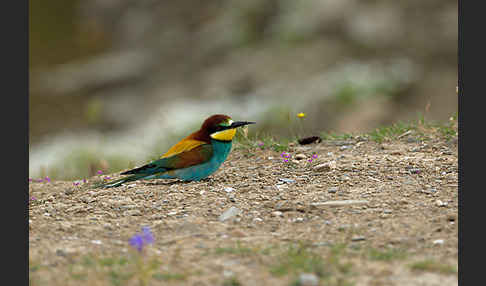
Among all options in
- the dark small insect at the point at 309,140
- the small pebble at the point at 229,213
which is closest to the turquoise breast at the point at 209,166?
the small pebble at the point at 229,213

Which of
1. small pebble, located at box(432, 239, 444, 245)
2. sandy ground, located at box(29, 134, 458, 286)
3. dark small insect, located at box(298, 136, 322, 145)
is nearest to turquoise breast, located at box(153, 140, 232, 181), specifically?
sandy ground, located at box(29, 134, 458, 286)

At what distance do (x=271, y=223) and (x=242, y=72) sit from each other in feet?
34.9

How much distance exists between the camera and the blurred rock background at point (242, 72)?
33.8 feet

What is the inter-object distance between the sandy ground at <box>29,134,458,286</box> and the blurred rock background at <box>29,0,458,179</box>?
8.78ft

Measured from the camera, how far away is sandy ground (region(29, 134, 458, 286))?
260cm

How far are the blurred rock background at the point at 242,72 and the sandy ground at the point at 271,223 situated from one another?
2.68m

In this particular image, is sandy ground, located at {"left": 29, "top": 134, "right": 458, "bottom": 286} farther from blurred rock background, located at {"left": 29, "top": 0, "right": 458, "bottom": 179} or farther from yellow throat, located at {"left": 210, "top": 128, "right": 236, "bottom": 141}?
blurred rock background, located at {"left": 29, "top": 0, "right": 458, "bottom": 179}

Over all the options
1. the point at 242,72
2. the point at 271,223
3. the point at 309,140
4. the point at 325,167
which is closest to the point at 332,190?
the point at 325,167

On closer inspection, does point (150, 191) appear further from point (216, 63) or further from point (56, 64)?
point (56, 64)

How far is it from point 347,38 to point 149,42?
775 centimetres

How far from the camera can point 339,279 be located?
2.51 meters

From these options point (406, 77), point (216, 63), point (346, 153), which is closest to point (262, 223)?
point (346, 153)

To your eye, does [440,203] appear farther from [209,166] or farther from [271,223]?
[209,166]

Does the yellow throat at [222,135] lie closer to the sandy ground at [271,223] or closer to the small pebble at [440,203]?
the sandy ground at [271,223]
